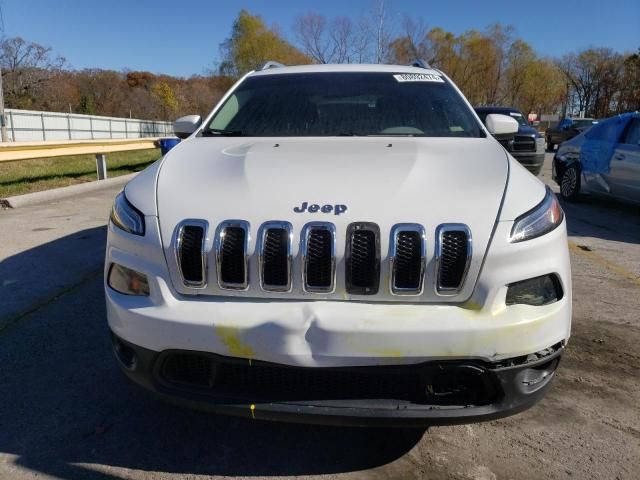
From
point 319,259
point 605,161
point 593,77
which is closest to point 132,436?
point 319,259

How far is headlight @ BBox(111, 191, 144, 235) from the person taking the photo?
2182 mm

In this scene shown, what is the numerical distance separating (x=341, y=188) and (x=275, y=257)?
418mm

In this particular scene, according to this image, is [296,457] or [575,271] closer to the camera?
[296,457]

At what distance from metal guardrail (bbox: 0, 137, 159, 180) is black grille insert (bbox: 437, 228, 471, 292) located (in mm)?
8124

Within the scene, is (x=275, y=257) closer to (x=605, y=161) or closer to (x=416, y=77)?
(x=416, y=77)

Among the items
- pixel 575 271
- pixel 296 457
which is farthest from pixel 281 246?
pixel 575 271

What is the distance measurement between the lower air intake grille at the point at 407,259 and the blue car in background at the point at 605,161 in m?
6.67

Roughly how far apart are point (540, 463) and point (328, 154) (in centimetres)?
166

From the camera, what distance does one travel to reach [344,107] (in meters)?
3.53

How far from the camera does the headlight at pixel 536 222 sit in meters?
2.04

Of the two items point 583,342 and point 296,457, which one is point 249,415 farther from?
point 583,342

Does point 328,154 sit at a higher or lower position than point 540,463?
higher

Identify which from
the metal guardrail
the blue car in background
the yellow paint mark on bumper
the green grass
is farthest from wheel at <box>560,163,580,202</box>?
the green grass

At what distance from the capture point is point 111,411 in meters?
2.62
